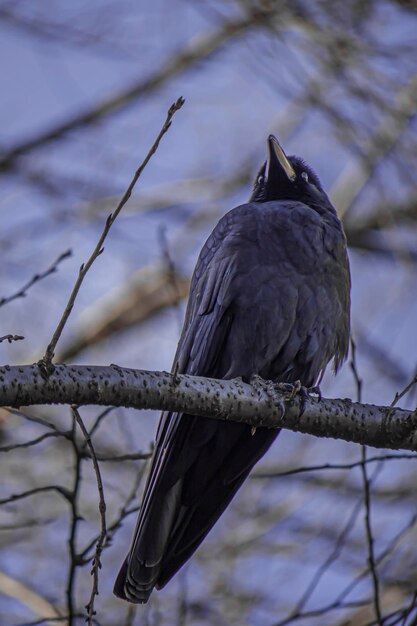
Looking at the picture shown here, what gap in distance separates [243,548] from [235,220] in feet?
9.04

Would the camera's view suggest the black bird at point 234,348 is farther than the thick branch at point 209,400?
Yes

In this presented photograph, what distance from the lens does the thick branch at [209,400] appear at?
2.56 m

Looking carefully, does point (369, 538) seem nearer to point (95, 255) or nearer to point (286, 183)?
point (95, 255)

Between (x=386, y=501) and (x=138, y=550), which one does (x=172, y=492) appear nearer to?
(x=138, y=550)

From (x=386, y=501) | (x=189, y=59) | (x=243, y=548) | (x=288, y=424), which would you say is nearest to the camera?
(x=288, y=424)

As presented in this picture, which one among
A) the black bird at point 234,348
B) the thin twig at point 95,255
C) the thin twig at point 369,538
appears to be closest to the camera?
the thin twig at point 95,255

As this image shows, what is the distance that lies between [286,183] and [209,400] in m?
2.02

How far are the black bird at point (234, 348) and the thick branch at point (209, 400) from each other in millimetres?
550

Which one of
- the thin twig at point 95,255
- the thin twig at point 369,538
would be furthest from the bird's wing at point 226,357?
the thin twig at point 95,255

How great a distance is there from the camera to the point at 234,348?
3750 mm

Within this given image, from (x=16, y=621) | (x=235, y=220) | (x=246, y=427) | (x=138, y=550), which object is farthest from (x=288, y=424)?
(x=16, y=621)

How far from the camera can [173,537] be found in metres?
3.65

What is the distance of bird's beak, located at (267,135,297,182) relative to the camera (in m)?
4.63

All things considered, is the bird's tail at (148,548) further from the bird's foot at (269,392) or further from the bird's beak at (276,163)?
the bird's beak at (276,163)
